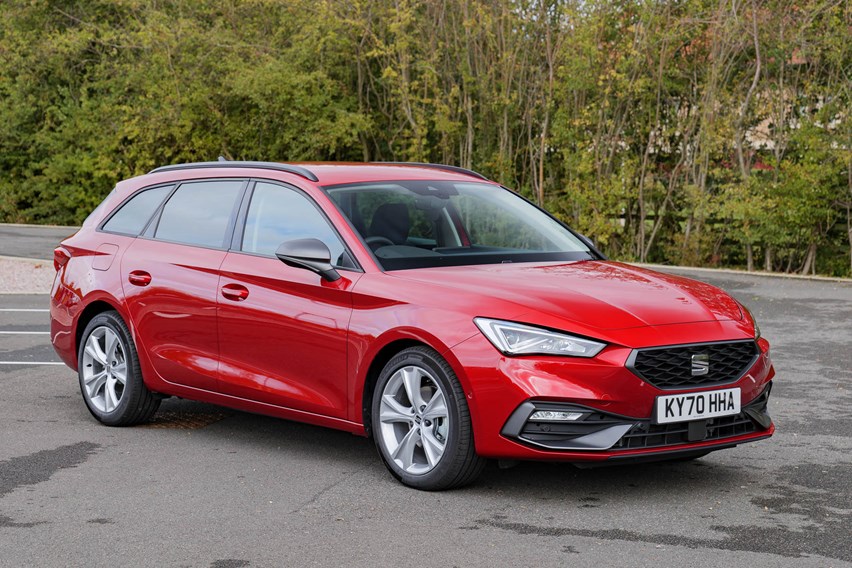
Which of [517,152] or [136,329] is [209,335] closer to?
[136,329]

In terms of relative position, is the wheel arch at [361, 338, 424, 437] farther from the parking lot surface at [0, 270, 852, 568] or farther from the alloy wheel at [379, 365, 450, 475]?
the parking lot surface at [0, 270, 852, 568]

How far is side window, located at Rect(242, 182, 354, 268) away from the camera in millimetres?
7086

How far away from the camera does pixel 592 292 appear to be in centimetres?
631

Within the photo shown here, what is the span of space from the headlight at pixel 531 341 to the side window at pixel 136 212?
10.4ft

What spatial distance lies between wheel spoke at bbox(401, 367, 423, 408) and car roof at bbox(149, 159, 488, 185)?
1422mm

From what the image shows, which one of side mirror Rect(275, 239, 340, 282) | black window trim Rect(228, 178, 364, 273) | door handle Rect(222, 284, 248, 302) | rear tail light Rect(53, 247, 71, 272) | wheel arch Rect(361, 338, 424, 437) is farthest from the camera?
rear tail light Rect(53, 247, 71, 272)

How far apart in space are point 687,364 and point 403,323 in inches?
53.3

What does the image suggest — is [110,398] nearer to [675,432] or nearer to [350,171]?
[350,171]

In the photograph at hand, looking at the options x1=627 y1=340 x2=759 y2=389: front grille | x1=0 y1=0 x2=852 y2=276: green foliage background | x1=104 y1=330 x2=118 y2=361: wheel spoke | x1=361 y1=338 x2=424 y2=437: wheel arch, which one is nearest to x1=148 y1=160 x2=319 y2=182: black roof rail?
x1=104 y1=330 x2=118 y2=361: wheel spoke

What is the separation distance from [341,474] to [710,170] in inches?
570

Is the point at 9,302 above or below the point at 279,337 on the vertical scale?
below

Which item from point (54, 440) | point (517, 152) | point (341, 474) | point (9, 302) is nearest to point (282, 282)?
point (341, 474)

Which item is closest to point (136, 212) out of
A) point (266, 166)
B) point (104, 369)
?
point (104, 369)

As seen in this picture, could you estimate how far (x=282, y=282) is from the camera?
7.01 m
